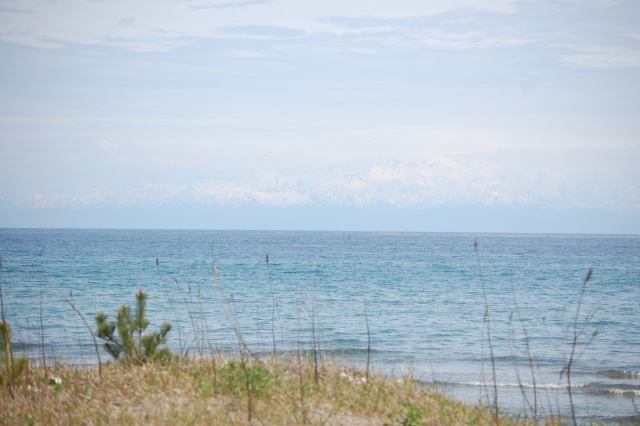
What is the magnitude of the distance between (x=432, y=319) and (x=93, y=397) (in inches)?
673

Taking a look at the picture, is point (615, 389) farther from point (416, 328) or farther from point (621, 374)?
point (416, 328)

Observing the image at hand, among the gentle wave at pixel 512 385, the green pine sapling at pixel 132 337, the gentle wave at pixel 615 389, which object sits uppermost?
the green pine sapling at pixel 132 337

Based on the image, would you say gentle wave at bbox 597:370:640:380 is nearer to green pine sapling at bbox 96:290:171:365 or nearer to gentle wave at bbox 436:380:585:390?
gentle wave at bbox 436:380:585:390

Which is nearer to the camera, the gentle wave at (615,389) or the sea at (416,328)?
the sea at (416,328)

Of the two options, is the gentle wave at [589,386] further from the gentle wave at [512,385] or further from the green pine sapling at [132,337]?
the green pine sapling at [132,337]

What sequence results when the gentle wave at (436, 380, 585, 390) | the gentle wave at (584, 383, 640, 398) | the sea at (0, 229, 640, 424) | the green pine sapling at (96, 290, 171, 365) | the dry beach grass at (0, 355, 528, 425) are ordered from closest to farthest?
the dry beach grass at (0, 355, 528, 425) → the green pine sapling at (96, 290, 171, 365) → the sea at (0, 229, 640, 424) → the gentle wave at (584, 383, 640, 398) → the gentle wave at (436, 380, 585, 390)

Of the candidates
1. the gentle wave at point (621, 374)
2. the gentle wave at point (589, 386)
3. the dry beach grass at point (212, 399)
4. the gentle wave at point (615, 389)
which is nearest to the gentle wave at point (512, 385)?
the gentle wave at point (589, 386)

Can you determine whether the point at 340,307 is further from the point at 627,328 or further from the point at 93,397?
the point at 93,397

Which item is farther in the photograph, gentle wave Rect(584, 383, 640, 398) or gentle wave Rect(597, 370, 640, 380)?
gentle wave Rect(597, 370, 640, 380)

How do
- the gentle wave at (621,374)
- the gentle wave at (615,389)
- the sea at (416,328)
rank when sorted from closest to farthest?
the sea at (416,328), the gentle wave at (615,389), the gentle wave at (621,374)

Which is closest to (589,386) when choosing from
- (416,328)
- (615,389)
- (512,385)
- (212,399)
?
(615,389)

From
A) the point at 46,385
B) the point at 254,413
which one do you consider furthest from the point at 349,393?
the point at 46,385

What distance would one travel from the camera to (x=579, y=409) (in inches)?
437

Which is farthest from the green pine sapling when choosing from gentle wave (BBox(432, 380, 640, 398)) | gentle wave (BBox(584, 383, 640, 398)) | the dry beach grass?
gentle wave (BBox(584, 383, 640, 398))
